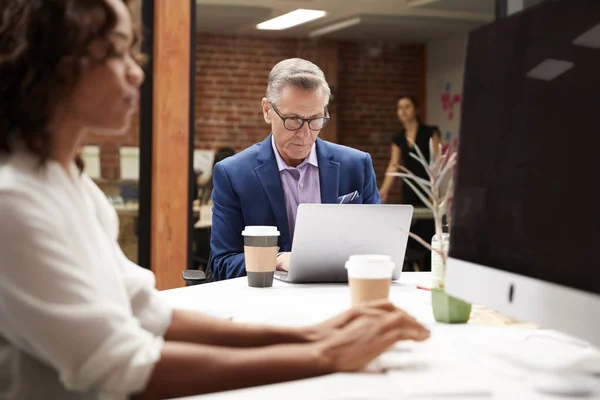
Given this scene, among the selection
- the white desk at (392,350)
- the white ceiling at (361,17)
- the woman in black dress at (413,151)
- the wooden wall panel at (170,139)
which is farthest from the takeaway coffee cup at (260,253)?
the white ceiling at (361,17)

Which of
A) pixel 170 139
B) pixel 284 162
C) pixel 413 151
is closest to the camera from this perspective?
pixel 284 162

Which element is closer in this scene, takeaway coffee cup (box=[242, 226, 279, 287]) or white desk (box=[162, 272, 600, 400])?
white desk (box=[162, 272, 600, 400])

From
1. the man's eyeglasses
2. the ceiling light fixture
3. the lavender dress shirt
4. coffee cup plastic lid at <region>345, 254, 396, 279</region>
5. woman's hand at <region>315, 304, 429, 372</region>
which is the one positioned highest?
the ceiling light fixture

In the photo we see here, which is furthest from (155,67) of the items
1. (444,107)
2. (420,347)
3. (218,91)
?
(444,107)

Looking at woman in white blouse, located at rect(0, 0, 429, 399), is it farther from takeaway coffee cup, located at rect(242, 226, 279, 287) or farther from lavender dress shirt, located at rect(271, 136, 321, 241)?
lavender dress shirt, located at rect(271, 136, 321, 241)

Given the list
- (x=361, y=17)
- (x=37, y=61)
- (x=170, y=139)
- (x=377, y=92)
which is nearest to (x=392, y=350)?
(x=37, y=61)

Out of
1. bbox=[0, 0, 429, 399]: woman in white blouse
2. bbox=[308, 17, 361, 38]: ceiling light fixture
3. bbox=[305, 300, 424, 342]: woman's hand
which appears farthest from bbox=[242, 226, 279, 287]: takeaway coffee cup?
bbox=[308, 17, 361, 38]: ceiling light fixture

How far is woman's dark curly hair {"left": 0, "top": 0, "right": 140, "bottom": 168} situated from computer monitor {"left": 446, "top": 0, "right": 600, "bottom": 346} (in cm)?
62

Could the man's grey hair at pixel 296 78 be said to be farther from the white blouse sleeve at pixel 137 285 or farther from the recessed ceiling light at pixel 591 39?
the recessed ceiling light at pixel 591 39

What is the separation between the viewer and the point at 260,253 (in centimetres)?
192

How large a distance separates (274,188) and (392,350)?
1408 mm

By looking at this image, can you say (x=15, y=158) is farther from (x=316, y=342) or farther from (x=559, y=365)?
(x=559, y=365)

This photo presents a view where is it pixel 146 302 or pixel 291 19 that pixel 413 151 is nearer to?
pixel 291 19

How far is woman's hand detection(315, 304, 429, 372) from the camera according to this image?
1.04 metres
